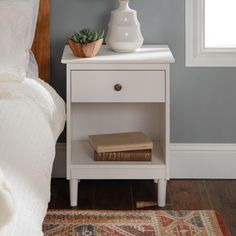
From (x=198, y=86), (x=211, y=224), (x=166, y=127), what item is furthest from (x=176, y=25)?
(x=211, y=224)

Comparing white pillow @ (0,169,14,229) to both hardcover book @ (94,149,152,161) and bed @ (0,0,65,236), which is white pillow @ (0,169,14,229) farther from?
hardcover book @ (94,149,152,161)

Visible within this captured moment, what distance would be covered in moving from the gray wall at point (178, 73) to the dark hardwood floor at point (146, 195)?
0.25m

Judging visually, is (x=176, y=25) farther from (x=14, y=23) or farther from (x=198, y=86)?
(x=14, y=23)

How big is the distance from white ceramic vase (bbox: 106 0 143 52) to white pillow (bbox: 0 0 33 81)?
1.44 feet

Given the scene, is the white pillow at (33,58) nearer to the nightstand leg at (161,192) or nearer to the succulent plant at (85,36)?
the succulent plant at (85,36)

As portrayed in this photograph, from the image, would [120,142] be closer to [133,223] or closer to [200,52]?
[133,223]

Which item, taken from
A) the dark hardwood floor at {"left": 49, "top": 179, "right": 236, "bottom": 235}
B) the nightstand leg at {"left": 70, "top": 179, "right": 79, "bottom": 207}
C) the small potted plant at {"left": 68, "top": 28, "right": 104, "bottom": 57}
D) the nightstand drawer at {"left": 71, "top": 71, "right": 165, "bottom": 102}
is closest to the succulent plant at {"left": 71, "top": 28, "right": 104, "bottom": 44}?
the small potted plant at {"left": 68, "top": 28, "right": 104, "bottom": 57}

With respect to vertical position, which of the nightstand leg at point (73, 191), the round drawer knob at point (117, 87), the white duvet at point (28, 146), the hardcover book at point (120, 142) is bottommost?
the nightstand leg at point (73, 191)

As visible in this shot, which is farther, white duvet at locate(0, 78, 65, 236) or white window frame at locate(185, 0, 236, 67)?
white window frame at locate(185, 0, 236, 67)

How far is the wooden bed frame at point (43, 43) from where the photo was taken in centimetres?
344

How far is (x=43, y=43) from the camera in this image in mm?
3461

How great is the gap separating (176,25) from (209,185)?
0.85m

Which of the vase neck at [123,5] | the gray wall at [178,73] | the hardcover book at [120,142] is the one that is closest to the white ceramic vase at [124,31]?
the vase neck at [123,5]

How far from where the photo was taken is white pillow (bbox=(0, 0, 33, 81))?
2916 mm
